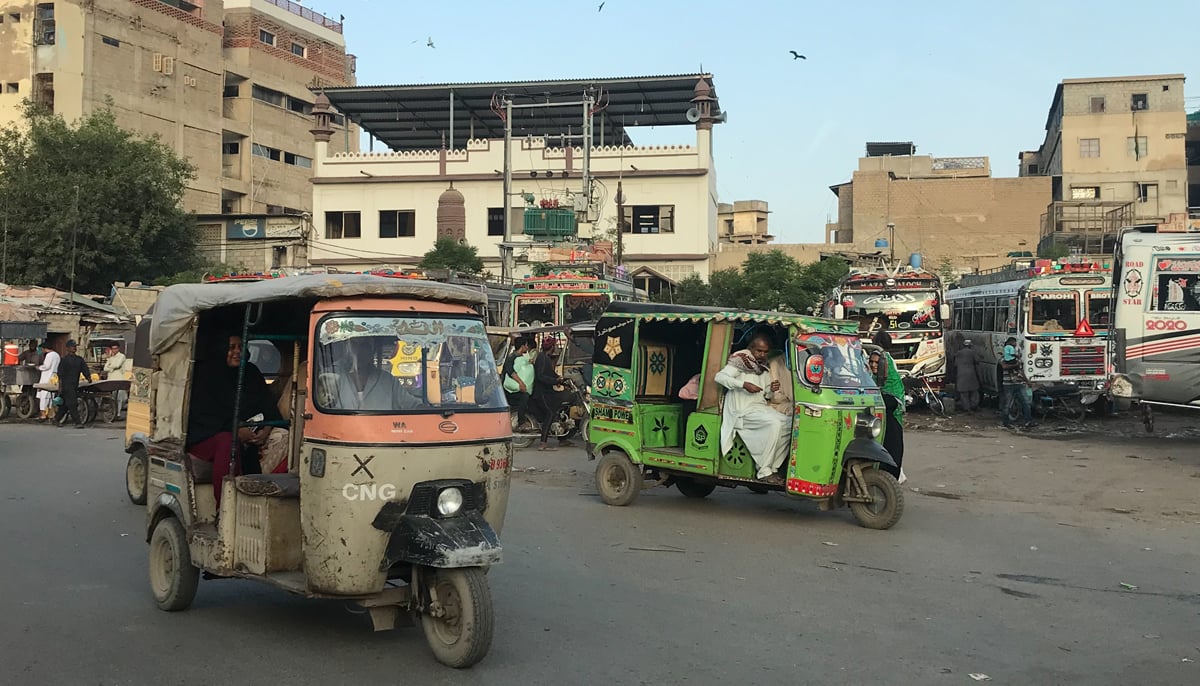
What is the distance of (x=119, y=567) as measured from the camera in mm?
8219

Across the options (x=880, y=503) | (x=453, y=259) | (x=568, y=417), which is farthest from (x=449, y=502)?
(x=453, y=259)

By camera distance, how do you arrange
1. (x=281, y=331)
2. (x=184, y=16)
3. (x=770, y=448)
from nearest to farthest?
(x=281, y=331), (x=770, y=448), (x=184, y=16)

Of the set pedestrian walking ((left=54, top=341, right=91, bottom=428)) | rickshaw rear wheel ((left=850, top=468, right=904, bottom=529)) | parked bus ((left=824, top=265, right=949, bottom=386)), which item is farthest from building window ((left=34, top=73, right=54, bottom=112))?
rickshaw rear wheel ((left=850, top=468, right=904, bottom=529))

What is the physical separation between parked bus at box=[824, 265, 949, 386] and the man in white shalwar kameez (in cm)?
1291

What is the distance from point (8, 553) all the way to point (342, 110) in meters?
49.3

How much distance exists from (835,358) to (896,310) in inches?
555

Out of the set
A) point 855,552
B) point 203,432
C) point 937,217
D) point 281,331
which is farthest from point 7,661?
point 937,217

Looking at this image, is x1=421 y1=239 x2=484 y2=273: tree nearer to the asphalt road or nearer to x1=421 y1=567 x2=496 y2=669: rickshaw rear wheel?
the asphalt road

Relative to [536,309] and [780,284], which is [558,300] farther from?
[780,284]

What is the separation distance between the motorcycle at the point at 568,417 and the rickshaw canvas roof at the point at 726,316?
5985mm

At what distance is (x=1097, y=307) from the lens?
21406 mm

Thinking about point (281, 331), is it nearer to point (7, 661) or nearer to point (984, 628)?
point (7, 661)

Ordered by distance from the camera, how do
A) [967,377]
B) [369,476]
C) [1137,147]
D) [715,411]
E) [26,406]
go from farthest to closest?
[1137,147]
[26,406]
[967,377]
[715,411]
[369,476]

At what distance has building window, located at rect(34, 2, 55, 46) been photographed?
5491 cm
